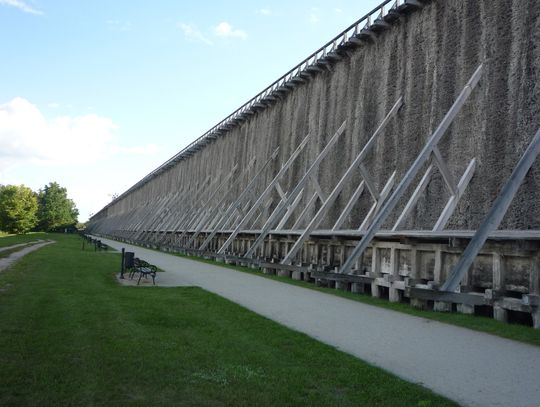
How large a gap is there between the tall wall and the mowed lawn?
7.86 metres

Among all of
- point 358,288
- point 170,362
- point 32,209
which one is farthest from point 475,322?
point 32,209

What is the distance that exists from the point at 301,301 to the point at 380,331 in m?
3.66

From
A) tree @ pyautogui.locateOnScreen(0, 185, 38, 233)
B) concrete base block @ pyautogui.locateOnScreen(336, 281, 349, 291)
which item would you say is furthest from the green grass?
tree @ pyautogui.locateOnScreen(0, 185, 38, 233)

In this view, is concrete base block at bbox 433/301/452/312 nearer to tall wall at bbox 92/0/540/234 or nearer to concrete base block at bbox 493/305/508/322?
concrete base block at bbox 493/305/508/322

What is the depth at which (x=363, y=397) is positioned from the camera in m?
4.81

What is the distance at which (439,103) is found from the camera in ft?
52.5

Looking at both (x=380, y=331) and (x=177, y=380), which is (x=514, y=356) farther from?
(x=177, y=380)

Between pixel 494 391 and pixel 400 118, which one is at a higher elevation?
pixel 400 118

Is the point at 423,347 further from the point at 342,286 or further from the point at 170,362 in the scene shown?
the point at 342,286

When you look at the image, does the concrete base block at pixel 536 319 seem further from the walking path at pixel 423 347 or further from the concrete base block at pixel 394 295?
the concrete base block at pixel 394 295

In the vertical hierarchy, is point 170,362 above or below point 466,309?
below

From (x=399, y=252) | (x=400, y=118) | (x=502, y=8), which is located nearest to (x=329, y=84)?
(x=400, y=118)

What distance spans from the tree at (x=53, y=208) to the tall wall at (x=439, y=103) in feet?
349

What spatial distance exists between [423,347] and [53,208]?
127m
